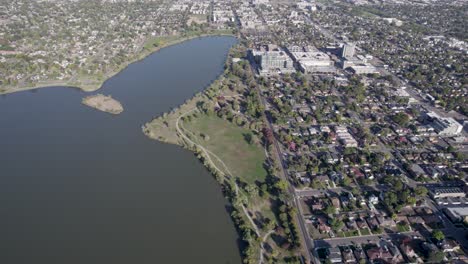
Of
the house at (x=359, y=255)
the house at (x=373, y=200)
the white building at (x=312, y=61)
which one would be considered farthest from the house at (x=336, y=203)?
the white building at (x=312, y=61)

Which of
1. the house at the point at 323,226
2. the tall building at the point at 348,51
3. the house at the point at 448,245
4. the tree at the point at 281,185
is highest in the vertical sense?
the tall building at the point at 348,51

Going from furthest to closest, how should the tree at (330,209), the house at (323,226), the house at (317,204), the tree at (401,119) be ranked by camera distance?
the tree at (401,119)
the house at (317,204)
the tree at (330,209)
the house at (323,226)

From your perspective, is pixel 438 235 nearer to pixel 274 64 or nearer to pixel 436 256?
pixel 436 256

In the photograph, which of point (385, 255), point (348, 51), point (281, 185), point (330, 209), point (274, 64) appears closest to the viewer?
point (385, 255)

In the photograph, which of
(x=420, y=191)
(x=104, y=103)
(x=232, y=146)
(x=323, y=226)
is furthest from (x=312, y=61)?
(x=323, y=226)

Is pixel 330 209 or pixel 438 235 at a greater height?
pixel 330 209

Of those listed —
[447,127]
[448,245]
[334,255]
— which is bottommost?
[448,245]

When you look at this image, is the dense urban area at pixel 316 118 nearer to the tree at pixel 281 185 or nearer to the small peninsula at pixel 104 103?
the tree at pixel 281 185
